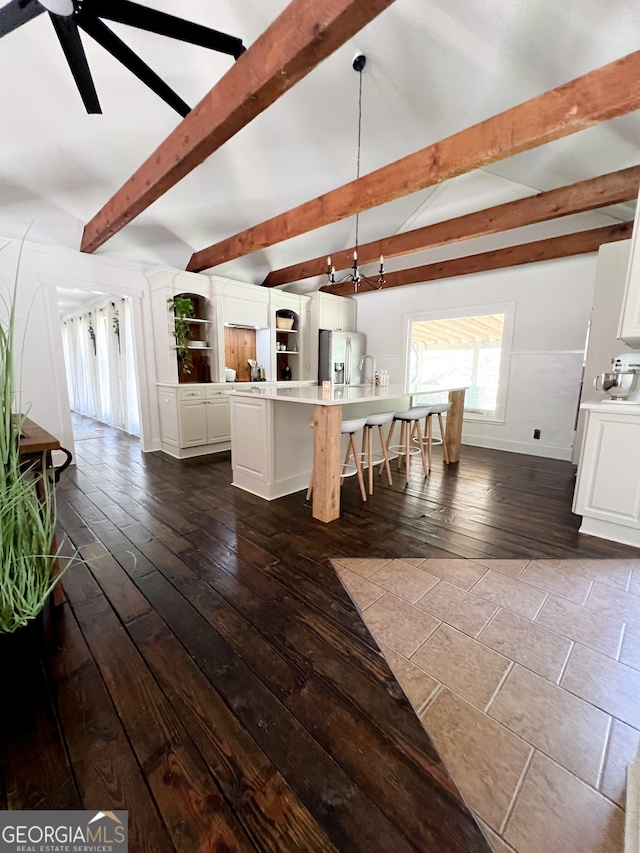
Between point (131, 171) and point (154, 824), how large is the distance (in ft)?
13.8

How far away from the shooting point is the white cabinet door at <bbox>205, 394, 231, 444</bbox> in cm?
455

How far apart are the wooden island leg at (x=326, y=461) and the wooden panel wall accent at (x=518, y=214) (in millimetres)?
2888

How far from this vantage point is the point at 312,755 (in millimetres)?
1054

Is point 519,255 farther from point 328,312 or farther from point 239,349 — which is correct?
point 239,349

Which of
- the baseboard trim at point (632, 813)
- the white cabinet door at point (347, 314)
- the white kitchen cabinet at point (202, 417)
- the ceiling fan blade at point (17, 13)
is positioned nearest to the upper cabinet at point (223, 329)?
the white kitchen cabinet at point (202, 417)

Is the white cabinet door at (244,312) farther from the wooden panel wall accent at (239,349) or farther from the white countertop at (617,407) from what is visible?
the white countertop at (617,407)

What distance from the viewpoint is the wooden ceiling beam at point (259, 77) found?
1396 millimetres

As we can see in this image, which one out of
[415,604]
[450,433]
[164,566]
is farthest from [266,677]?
[450,433]

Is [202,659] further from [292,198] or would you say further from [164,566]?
[292,198]

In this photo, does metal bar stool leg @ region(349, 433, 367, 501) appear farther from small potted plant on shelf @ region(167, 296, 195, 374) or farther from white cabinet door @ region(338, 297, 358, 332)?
white cabinet door @ region(338, 297, 358, 332)

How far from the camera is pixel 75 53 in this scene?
176 centimetres

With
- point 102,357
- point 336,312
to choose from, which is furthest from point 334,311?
point 102,357

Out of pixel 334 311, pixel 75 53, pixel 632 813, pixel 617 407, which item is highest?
pixel 75 53

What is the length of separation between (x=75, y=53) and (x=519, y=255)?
4.69 metres
